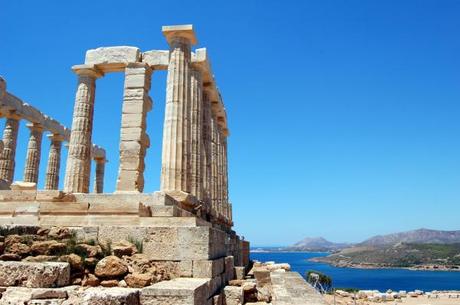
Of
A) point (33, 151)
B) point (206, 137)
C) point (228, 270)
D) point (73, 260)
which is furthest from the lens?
point (33, 151)

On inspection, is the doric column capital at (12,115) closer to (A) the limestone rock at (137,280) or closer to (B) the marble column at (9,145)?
(B) the marble column at (9,145)

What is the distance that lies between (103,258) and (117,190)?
9.09 meters

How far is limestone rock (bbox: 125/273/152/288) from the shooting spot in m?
7.59

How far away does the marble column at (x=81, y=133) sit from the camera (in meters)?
19.3

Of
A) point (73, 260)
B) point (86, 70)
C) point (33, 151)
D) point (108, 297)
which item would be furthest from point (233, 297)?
point (33, 151)

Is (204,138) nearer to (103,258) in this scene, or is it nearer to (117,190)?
(117,190)

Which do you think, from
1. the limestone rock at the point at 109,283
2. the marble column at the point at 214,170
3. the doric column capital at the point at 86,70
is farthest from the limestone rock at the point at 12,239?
the marble column at the point at 214,170

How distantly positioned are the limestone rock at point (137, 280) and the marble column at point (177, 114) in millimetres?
8888

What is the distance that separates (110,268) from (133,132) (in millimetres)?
10189

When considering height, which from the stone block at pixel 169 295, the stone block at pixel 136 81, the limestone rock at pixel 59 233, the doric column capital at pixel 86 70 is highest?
the doric column capital at pixel 86 70

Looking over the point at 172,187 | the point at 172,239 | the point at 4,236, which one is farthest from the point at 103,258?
the point at 172,187

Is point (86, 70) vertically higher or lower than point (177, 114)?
higher

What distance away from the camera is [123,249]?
8.73 m

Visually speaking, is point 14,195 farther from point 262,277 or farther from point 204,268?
point 262,277
